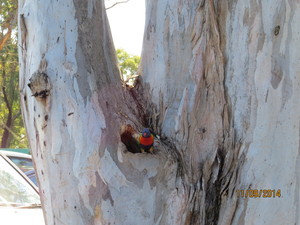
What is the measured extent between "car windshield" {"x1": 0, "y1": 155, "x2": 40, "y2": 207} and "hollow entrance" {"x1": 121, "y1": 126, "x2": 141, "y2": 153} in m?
1.79

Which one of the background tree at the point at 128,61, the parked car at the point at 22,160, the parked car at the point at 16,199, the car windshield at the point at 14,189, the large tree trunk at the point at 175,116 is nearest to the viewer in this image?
the large tree trunk at the point at 175,116

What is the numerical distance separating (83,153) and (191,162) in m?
0.60

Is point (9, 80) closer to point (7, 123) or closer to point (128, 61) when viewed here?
point (7, 123)

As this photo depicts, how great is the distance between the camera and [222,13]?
2684 mm

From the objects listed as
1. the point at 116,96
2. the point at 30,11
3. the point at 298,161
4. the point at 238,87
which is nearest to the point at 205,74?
the point at 238,87

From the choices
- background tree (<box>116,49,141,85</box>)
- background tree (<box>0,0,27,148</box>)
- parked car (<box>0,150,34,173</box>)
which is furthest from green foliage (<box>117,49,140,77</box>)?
parked car (<box>0,150,34,173</box>)

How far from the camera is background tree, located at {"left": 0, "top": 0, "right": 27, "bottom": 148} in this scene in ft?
44.0

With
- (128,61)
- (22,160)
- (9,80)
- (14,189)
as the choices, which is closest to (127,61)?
(128,61)

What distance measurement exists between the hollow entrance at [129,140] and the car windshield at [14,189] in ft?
5.88
